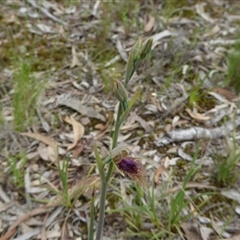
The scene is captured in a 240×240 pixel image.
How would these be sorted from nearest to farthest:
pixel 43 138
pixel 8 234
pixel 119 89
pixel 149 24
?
pixel 119 89
pixel 8 234
pixel 43 138
pixel 149 24

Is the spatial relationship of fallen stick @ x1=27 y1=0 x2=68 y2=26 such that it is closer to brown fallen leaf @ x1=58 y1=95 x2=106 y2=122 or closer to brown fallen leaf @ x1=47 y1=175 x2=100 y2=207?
brown fallen leaf @ x1=58 y1=95 x2=106 y2=122

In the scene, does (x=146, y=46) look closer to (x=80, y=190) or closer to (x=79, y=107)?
(x=80, y=190)

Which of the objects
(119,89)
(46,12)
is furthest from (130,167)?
(46,12)

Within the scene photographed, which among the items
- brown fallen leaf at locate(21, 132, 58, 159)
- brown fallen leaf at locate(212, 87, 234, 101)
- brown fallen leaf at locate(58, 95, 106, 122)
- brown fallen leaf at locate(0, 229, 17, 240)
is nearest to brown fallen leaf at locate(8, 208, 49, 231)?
brown fallen leaf at locate(0, 229, 17, 240)

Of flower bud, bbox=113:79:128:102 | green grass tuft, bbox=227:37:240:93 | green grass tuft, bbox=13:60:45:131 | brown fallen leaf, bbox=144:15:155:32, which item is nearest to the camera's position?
flower bud, bbox=113:79:128:102

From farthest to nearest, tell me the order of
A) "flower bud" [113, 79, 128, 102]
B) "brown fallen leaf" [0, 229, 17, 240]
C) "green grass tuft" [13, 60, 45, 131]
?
"green grass tuft" [13, 60, 45, 131] → "brown fallen leaf" [0, 229, 17, 240] → "flower bud" [113, 79, 128, 102]

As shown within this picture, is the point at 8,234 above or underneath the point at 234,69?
underneath

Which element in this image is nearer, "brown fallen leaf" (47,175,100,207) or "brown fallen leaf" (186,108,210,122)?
"brown fallen leaf" (47,175,100,207)
